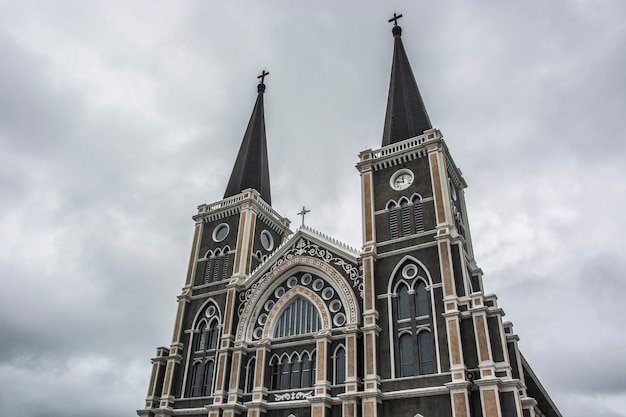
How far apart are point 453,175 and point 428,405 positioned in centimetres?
1516

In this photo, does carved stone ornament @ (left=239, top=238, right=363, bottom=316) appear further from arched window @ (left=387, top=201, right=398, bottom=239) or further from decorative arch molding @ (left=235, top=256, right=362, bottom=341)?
arched window @ (left=387, top=201, right=398, bottom=239)

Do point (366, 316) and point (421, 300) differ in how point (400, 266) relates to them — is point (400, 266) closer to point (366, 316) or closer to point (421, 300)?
point (421, 300)

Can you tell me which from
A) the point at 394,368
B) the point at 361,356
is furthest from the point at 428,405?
the point at 361,356

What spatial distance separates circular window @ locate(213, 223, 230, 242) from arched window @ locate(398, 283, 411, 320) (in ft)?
50.8

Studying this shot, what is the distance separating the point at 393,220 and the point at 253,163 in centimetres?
1674

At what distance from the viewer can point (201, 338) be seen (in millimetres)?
33562

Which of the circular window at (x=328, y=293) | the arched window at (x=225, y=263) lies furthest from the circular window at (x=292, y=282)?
the arched window at (x=225, y=263)

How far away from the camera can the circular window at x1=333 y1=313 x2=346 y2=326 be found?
28513mm

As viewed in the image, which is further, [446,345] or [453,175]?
[453,175]

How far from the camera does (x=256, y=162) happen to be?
4288cm

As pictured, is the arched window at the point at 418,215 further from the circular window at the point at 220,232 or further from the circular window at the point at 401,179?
the circular window at the point at 220,232

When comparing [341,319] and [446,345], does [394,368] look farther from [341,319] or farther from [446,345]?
[341,319]

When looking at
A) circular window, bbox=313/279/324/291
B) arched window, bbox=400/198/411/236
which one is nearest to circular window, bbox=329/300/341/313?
circular window, bbox=313/279/324/291

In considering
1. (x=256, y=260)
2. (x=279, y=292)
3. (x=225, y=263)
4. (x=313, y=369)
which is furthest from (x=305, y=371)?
(x=225, y=263)
